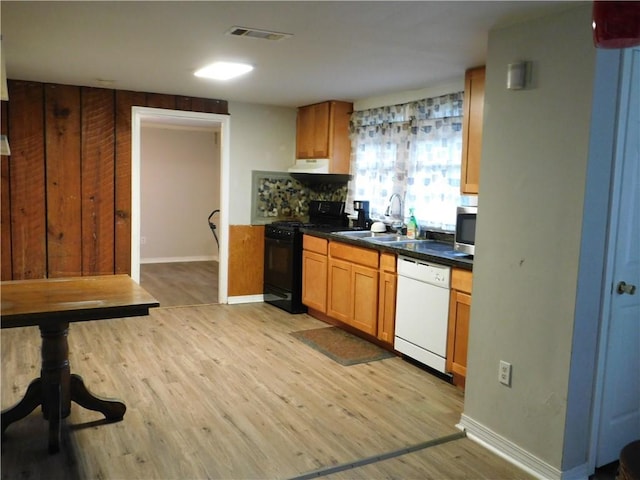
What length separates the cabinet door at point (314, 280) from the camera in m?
5.05

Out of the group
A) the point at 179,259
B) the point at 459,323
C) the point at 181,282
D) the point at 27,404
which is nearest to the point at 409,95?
the point at 459,323

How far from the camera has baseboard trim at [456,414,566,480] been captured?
251cm

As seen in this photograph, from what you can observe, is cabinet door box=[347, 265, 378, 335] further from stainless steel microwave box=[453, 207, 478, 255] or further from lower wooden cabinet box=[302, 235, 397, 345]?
stainless steel microwave box=[453, 207, 478, 255]

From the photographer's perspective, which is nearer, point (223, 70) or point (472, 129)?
point (472, 129)

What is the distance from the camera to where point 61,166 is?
4.99 m

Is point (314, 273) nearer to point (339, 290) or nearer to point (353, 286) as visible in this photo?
point (339, 290)

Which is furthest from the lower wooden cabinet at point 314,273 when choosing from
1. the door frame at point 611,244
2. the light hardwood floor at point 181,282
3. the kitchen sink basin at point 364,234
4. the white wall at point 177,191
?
the white wall at point 177,191

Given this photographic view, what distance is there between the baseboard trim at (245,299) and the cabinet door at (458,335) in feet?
9.18

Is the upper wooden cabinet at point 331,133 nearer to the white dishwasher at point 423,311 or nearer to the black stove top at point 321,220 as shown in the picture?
the black stove top at point 321,220

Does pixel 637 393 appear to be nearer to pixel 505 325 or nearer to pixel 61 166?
pixel 505 325

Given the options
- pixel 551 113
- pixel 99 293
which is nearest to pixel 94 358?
pixel 99 293

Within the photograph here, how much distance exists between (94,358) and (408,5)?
10.6ft

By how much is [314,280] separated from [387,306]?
116 centimetres

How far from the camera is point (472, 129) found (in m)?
3.70
